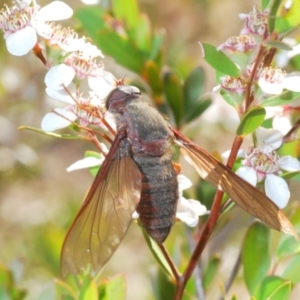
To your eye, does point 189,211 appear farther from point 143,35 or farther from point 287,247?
point 143,35

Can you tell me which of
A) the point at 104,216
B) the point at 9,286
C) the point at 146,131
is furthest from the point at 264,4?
the point at 9,286

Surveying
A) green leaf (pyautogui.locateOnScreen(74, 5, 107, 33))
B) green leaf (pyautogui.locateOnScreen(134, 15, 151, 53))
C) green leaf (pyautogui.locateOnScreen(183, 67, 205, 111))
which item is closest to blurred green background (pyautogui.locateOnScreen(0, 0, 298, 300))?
green leaf (pyautogui.locateOnScreen(183, 67, 205, 111))

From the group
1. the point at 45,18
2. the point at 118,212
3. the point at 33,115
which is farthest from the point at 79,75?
the point at 33,115

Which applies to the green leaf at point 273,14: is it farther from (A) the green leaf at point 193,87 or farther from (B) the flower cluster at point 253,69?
(A) the green leaf at point 193,87

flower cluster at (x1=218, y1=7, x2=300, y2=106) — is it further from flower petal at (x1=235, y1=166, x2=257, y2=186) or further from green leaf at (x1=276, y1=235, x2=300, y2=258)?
green leaf at (x1=276, y1=235, x2=300, y2=258)

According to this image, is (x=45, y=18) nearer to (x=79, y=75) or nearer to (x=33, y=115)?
(x=79, y=75)

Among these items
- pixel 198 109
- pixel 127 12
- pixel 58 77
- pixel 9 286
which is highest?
pixel 127 12
